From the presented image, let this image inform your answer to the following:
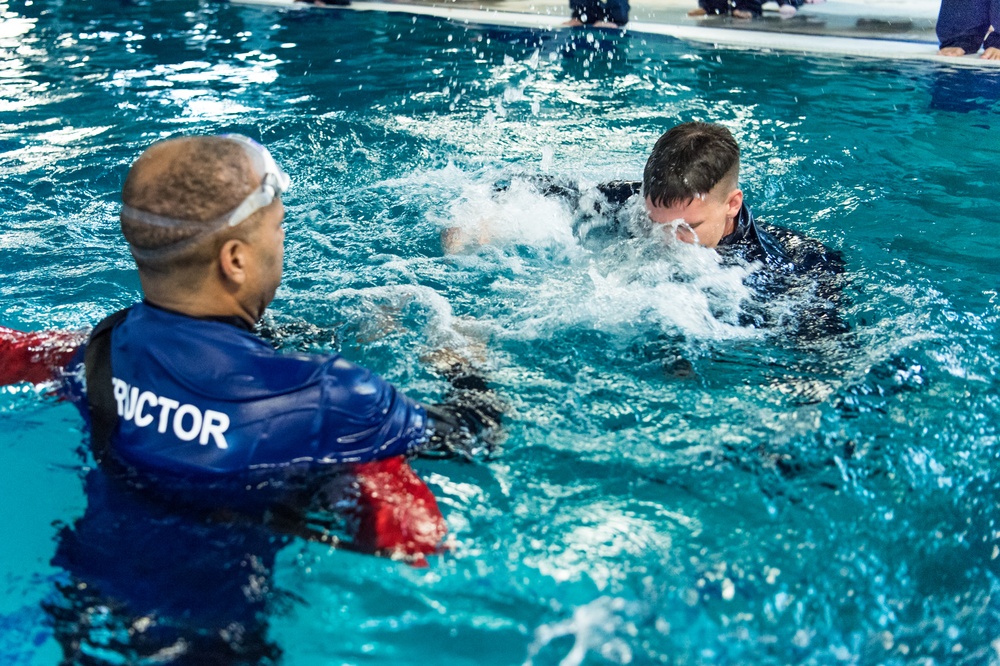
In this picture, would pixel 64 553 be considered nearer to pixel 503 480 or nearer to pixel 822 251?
pixel 503 480

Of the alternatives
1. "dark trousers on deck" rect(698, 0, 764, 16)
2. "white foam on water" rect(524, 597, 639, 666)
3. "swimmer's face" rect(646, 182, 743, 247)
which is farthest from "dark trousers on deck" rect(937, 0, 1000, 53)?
"white foam on water" rect(524, 597, 639, 666)

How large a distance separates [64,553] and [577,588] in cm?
147

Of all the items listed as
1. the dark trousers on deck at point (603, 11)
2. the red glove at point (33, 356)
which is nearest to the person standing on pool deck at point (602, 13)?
the dark trousers on deck at point (603, 11)

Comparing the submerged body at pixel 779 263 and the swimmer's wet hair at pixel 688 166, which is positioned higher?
the swimmer's wet hair at pixel 688 166

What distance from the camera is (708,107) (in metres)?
7.68

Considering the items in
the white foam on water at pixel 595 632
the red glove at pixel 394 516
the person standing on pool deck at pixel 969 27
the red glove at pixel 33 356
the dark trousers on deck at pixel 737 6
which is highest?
the dark trousers on deck at pixel 737 6

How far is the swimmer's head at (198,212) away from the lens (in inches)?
88.8

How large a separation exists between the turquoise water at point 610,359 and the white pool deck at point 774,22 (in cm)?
157

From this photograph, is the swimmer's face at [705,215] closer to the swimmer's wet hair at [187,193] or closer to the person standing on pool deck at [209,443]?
the person standing on pool deck at [209,443]

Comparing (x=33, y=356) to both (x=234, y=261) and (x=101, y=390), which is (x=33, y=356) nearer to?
(x=101, y=390)

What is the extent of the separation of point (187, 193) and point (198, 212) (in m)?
0.05

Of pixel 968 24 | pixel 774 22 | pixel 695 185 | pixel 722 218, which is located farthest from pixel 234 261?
pixel 774 22

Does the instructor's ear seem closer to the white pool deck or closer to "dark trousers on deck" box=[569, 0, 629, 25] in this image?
the white pool deck

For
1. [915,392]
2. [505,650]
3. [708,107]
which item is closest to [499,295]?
[915,392]
